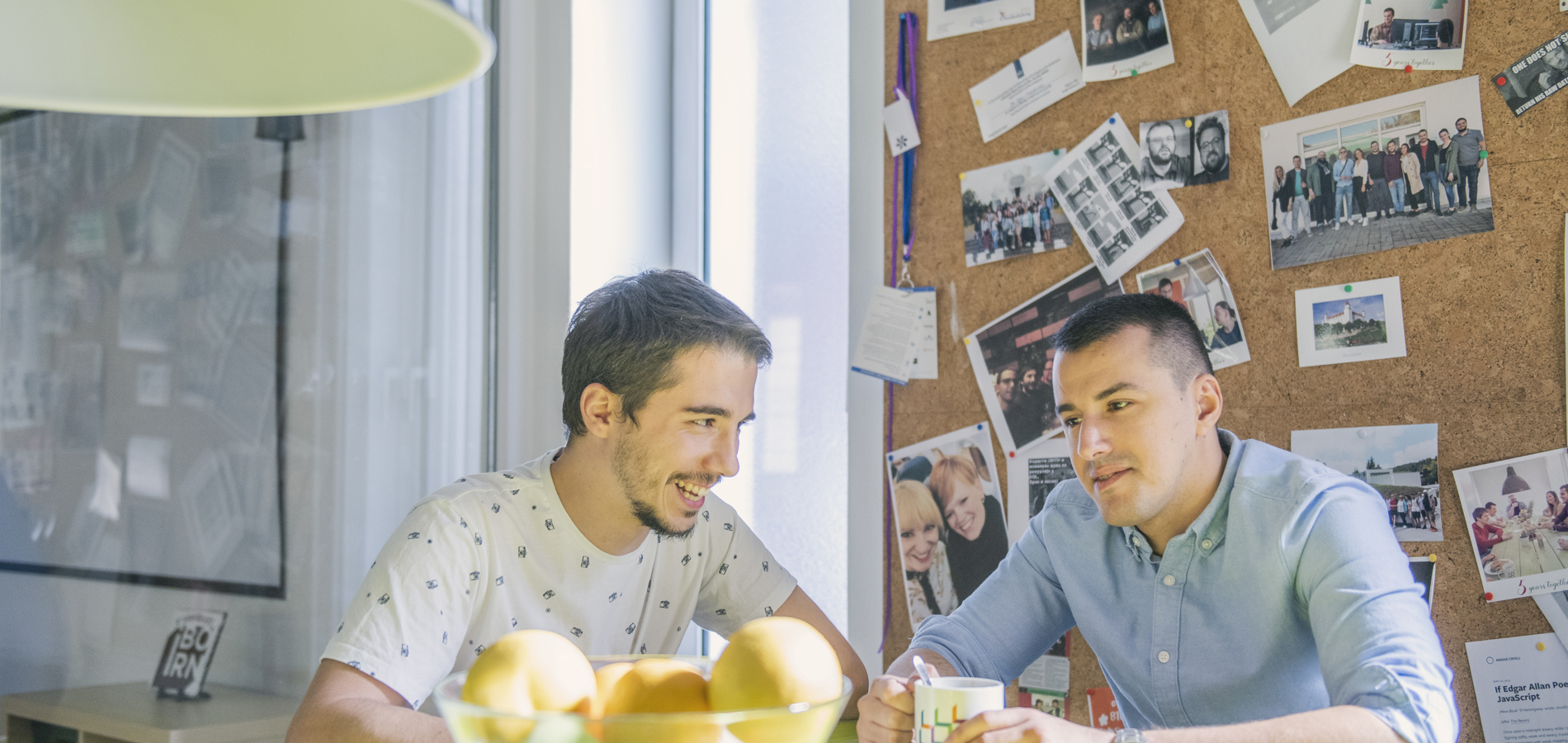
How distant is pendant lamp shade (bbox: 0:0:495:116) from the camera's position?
67 centimetres

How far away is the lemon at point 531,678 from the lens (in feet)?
2.01

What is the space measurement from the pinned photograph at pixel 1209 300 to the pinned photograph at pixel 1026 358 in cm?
8

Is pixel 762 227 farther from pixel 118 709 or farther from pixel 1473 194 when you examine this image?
pixel 118 709

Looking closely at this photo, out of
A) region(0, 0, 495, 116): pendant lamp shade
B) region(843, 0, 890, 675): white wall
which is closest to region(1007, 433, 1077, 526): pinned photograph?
Result: region(843, 0, 890, 675): white wall

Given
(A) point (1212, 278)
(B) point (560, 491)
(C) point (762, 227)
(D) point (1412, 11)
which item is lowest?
(B) point (560, 491)

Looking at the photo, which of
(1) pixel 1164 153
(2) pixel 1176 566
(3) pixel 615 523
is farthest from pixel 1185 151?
(3) pixel 615 523

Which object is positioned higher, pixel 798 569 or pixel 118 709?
pixel 798 569

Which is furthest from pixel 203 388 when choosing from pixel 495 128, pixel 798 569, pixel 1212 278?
pixel 1212 278

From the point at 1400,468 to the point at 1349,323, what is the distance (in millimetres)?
200

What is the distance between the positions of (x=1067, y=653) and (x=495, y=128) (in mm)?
1586

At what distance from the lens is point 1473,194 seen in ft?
4.48

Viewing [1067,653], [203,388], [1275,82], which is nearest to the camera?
[1275,82]

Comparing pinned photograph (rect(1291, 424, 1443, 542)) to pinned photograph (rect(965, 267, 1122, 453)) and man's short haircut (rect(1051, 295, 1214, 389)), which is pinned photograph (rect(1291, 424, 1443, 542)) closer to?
man's short haircut (rect(1051, 295, 1214, 389))

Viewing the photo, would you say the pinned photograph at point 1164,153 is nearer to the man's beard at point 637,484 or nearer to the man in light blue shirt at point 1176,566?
the man in light blue shirt at point 1176,566
